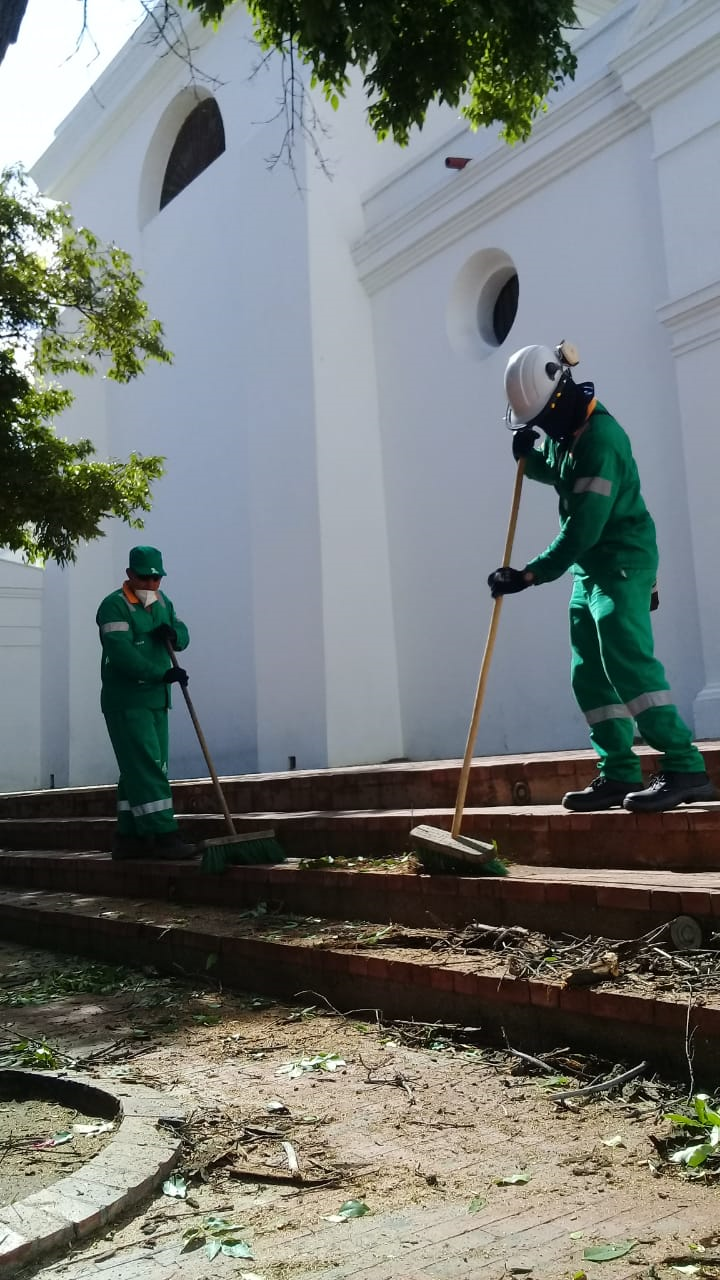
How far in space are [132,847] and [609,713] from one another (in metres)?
3.63

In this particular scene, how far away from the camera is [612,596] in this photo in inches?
180

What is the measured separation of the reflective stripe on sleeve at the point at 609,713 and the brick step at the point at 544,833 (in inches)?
16.9

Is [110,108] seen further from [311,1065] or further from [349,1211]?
[349,1211]

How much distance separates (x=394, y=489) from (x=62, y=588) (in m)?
7.50

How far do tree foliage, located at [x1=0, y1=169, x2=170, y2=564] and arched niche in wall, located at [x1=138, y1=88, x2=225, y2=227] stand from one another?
4.35 meters

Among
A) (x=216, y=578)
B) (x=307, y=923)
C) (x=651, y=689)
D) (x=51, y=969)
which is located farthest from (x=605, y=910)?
(x=216, y=578)

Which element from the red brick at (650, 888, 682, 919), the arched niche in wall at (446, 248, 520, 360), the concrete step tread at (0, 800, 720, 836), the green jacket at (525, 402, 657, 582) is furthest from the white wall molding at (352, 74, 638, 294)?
the red brick at (650, 888, 682, 919)

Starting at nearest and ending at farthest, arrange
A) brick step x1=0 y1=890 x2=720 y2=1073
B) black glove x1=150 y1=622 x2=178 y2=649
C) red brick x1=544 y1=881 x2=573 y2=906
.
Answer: brick step x1=0 y1=890 x2=720 y2=1073, red brick x1=544 y1=881 x2=573 y2=906, black glove x1=150 y1=622 x2=178 y2=649

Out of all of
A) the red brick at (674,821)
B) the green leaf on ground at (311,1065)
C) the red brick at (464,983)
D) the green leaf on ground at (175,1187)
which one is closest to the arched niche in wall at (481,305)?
the red brick at (674,821)

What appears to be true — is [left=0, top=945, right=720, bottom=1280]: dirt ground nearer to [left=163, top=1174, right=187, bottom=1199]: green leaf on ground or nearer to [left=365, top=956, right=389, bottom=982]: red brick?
[left=163, top=1174, right=187, bottom=1199]: green leaf on ground

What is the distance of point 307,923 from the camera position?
16.6 feet

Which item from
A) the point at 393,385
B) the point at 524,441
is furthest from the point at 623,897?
the point at 393,385

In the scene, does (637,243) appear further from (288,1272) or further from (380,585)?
(288,1272)

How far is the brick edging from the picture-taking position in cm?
233
